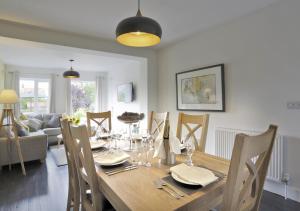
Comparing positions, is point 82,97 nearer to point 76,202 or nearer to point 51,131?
point 51,131

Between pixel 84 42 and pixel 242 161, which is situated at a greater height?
pixel 84 42

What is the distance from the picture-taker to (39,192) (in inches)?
97.4

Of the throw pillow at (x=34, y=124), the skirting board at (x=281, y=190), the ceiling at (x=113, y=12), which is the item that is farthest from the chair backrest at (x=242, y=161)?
the throw pillow at (x=34, y=124)

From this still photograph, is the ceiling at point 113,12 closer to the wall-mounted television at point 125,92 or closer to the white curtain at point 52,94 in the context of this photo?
the wall-mounted television at point 125,92

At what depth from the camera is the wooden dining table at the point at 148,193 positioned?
869 mm

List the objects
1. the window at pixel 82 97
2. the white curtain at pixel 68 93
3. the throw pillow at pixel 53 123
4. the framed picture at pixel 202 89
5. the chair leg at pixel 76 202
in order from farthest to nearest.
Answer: the window at pixel 82 97
the white curtain at pixel 68 93
the throw pillow at pixel 53 123
the framed picture at pixel 202 89
the chair leg at pixel 76 202

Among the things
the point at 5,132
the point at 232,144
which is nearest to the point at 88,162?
the point at 232,144

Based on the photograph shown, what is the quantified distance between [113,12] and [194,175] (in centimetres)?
229

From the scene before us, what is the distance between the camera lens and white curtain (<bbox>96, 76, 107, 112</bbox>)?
706 centimetres

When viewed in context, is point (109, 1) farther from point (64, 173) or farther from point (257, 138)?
point (64, 173)

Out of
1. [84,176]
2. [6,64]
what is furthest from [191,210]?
[6,64]

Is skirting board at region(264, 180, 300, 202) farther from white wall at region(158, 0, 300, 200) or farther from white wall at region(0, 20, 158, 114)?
white wall at region(0, 20, 158, 114)

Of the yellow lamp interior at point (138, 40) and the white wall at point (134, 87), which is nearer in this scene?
the yellow lamp interior at point (138, 40)

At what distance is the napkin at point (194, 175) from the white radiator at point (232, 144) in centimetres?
157
